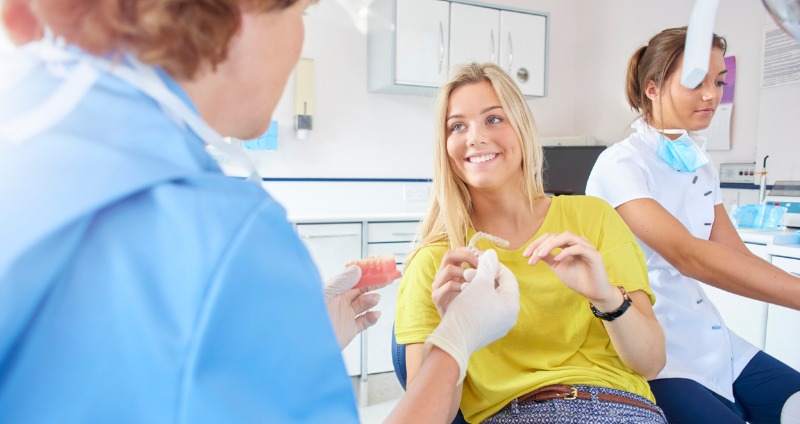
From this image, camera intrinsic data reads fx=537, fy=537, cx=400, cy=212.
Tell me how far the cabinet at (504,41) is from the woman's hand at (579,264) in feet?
8.09

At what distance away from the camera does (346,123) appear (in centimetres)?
352

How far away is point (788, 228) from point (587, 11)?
91.0 inches

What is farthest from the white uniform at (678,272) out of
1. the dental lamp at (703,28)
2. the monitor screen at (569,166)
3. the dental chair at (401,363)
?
the monitor screen at (569,166)

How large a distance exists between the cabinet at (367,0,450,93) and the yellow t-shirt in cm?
214

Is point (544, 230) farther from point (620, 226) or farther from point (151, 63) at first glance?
point (151, 63)

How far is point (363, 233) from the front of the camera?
9.55 ft

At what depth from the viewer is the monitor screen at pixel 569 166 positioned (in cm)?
343

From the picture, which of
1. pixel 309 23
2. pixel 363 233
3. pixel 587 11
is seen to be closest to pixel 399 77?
pixel 309 23

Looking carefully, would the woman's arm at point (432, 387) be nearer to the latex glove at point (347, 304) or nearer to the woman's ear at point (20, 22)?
the latex glove at point (347, 304)

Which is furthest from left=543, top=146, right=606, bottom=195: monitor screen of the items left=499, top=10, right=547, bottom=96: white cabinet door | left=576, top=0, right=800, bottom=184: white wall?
left=499, top=10, right=547, bottom=96: white cabinet door

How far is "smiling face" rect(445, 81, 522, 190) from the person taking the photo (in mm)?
1331

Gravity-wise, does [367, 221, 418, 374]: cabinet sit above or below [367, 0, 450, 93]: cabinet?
below

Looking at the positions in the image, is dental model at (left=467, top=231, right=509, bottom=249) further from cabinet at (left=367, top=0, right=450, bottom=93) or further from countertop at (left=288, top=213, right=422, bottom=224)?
cabinet at (left=367, top=0, right=450, bottom=93)

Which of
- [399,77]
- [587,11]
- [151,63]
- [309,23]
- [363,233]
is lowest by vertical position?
[363,233]
